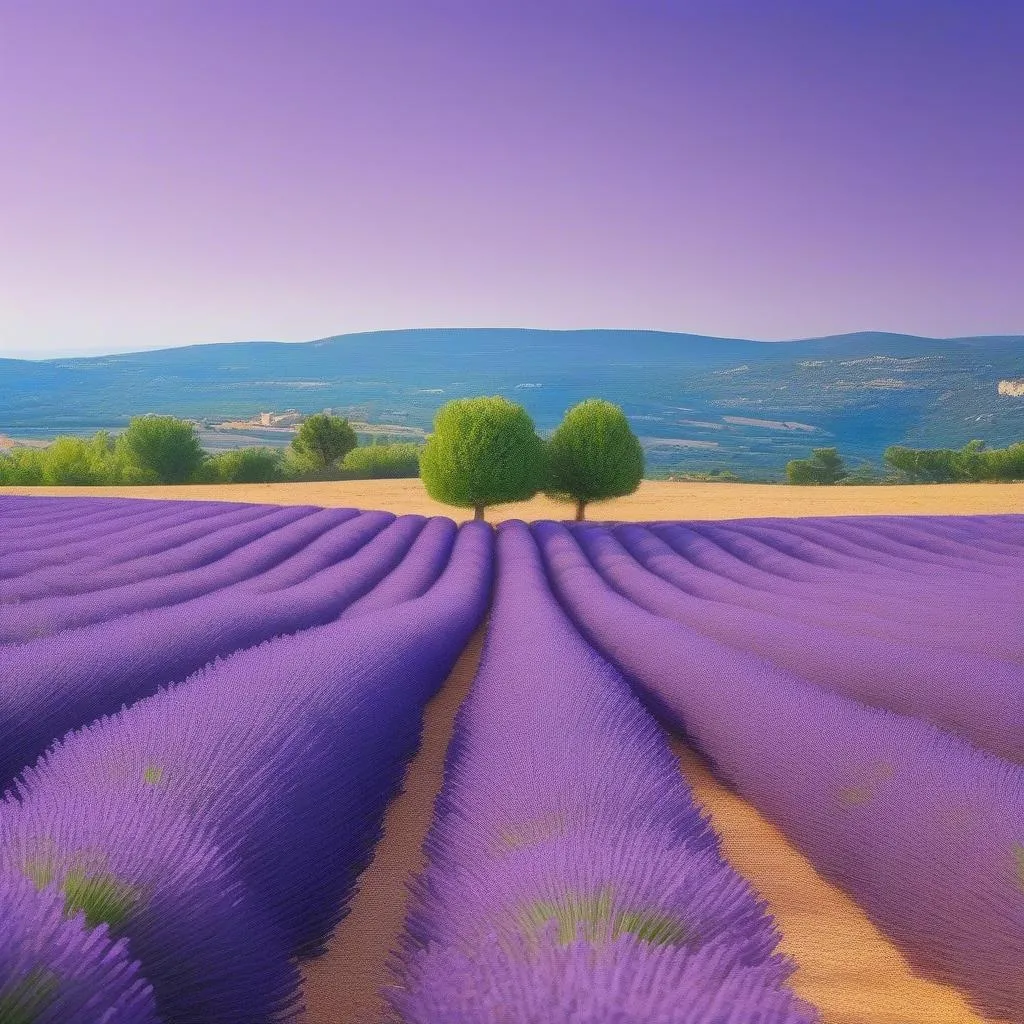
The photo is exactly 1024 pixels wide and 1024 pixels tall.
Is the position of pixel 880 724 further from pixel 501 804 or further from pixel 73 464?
pixel 73 464

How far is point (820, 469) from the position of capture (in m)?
45.0

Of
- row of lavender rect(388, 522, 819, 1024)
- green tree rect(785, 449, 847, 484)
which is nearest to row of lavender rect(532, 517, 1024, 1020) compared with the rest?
row of lavender rect(388, 522, 819, 1024)

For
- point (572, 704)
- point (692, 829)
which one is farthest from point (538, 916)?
point (572, 704)

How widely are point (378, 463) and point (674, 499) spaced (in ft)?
65.7

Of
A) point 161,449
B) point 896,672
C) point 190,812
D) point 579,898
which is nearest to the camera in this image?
point 579,898

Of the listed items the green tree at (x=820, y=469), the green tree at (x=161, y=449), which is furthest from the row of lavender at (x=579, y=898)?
the green tree at (x=820, y=469)

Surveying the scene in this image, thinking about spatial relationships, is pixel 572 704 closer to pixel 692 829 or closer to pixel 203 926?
pixel 692 829

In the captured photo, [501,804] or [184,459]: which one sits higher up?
[501,804]

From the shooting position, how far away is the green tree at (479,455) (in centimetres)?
1783

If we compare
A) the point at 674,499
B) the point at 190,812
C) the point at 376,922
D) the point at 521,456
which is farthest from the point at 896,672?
the point at 674,499

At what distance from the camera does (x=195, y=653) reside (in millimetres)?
3879

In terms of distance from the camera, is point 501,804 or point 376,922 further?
point 376,922

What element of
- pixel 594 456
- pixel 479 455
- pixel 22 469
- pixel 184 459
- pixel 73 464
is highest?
pixel 479 455

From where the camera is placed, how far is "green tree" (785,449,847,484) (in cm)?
4475
